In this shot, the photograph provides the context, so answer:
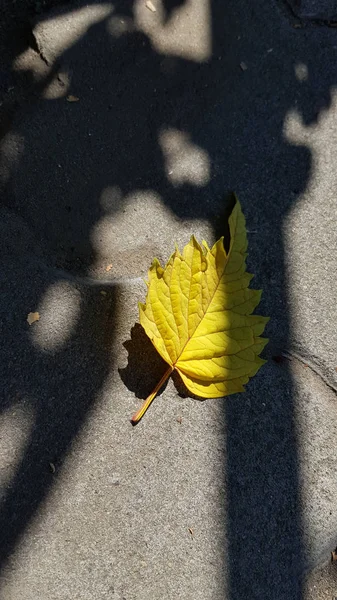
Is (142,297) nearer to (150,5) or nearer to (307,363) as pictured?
(307,363)

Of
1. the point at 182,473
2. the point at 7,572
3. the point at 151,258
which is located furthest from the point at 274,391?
the point at 7,572

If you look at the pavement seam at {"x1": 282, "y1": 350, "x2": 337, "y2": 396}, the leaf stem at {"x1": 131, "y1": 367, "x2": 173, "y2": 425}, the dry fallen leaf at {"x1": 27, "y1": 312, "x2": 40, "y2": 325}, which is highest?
the dry fallen leaf at {"x1": 27, "y1": 312, "x2": 40, "y2": 325}

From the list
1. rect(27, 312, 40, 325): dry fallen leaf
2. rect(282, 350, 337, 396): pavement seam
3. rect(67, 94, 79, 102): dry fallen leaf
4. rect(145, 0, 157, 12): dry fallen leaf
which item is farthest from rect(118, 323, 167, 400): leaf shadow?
rect(145, 0, 157, 12): dry fallen leaf

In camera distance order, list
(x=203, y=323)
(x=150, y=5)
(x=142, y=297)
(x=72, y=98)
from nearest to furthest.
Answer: (x=203, y=323)
(x=142, y=297)
(x=72, y=98)
(x=150, y=5)

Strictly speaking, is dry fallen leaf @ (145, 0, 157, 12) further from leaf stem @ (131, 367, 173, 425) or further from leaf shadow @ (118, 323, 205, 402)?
leaf stem @ (131, 367, 173, 425)

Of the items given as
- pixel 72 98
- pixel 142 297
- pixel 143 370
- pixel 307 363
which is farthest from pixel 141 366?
pixel 72 98

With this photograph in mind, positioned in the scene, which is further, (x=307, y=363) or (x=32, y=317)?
(x=307, y=363)

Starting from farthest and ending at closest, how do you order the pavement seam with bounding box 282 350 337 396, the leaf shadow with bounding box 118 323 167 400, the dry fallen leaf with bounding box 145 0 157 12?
the dry fallen leaf with bounding box 145 0 157 12
the pavement seam with bounding box 282 350 337 396
the leaf shadow with bounding box 118 323 167 400
